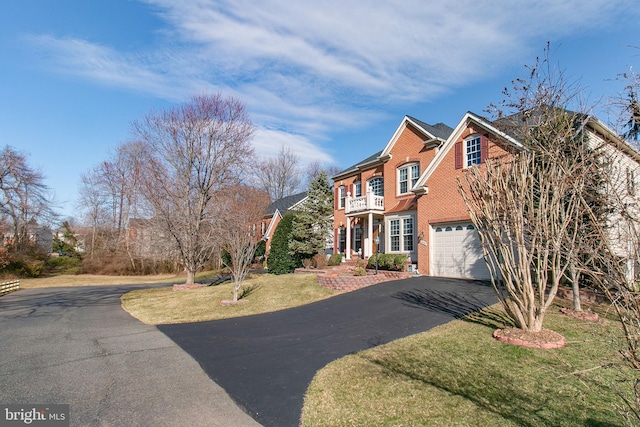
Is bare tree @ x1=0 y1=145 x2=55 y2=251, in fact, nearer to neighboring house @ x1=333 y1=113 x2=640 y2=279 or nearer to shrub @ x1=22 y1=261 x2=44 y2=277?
shrub @ x1=22 y1=261 x2=44 y2=277

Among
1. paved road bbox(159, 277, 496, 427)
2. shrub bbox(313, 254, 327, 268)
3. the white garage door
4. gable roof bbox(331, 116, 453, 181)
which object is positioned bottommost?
paved road bbox(159, 277, 496, 427)

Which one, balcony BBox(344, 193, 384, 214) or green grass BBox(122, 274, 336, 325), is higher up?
balcony BBox(344, 193, 384, 214)

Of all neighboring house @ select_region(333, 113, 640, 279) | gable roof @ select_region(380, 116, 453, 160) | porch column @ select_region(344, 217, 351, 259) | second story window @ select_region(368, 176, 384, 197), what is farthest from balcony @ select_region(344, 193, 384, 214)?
gable roof @ select_region(380, 116, 453, 160)

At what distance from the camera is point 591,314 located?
326 inches

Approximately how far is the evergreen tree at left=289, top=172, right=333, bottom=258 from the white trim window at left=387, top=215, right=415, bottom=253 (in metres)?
5.43

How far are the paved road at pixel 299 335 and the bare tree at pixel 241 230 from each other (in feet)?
10.7

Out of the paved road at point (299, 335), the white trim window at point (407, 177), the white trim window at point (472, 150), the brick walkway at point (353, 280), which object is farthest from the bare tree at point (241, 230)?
the white trim window at point (472, 150)

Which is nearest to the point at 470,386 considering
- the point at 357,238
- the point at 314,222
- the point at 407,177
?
the point at 407,177

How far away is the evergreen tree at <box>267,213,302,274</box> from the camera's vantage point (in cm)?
2181

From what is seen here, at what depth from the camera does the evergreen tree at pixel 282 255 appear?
21812 mm

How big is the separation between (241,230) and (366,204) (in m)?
8.39

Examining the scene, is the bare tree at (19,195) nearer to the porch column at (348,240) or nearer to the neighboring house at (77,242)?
the neighboring house at (77,242)

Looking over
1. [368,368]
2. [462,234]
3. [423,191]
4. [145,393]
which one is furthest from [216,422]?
[423,191]

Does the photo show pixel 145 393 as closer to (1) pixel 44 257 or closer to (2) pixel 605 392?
(2) pixel 605 392
